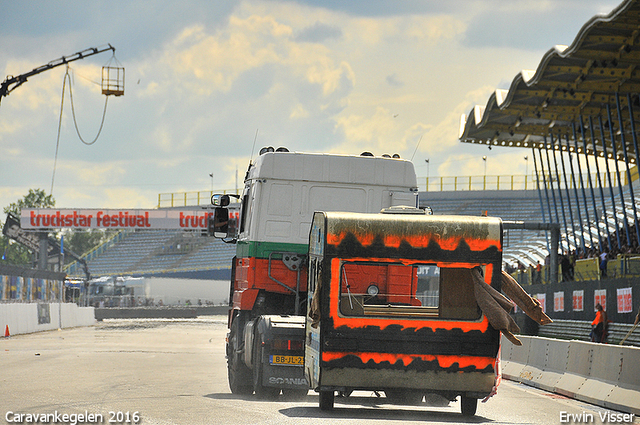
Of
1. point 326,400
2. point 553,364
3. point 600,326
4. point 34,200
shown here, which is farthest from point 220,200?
point 34,200

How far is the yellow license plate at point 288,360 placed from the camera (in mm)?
12953

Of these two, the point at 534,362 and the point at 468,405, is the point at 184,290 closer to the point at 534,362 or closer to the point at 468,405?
the point at 534,362

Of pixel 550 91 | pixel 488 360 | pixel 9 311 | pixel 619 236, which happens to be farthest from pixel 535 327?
pixel 488 360

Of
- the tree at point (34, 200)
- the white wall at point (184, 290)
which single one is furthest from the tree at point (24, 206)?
the white wall at point (184, 290)

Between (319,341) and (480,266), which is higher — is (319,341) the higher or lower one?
the lower one

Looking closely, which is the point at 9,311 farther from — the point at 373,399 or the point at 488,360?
the point at 488,360

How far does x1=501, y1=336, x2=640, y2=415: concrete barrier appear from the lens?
14.2 metres

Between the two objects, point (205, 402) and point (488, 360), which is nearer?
point (488, 360)

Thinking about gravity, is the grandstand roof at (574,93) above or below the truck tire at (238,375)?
above

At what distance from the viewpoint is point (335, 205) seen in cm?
1447

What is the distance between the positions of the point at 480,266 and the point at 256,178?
4392 mm

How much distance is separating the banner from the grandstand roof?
32.4m

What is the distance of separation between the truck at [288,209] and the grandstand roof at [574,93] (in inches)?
555

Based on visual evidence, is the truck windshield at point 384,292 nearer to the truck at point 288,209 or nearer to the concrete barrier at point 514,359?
the truck at point 288,209
